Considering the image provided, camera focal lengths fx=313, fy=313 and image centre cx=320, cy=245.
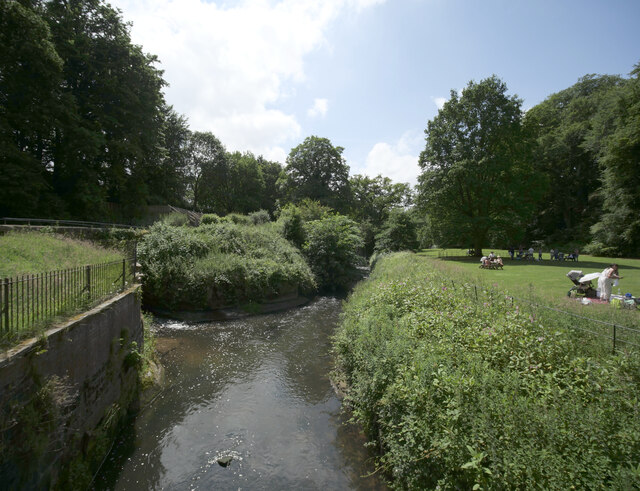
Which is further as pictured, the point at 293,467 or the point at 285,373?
the point at 285,373

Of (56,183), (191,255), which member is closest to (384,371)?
(191,255)

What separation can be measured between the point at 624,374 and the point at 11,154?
26.2 meters

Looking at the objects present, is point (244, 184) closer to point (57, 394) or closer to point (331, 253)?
point (331, 253)

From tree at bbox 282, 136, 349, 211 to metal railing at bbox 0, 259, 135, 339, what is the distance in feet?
117

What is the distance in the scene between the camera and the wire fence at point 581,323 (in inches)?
201

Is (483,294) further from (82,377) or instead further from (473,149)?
(473,149)

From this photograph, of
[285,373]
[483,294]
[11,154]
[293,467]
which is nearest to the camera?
[293,467]

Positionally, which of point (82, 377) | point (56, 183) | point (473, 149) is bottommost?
point (82, 377)

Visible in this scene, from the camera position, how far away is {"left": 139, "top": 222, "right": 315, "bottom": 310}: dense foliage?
15.9 meters

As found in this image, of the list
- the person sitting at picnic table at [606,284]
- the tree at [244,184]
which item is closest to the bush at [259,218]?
the tree at [244,184]

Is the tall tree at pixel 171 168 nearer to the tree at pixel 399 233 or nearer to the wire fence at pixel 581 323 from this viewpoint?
the tree at pixel 399 233

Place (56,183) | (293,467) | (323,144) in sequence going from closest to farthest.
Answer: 1. (293,467)
2. (56,183)
3. (323,144)

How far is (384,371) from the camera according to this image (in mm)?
6305

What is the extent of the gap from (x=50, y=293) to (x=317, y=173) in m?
40.2
